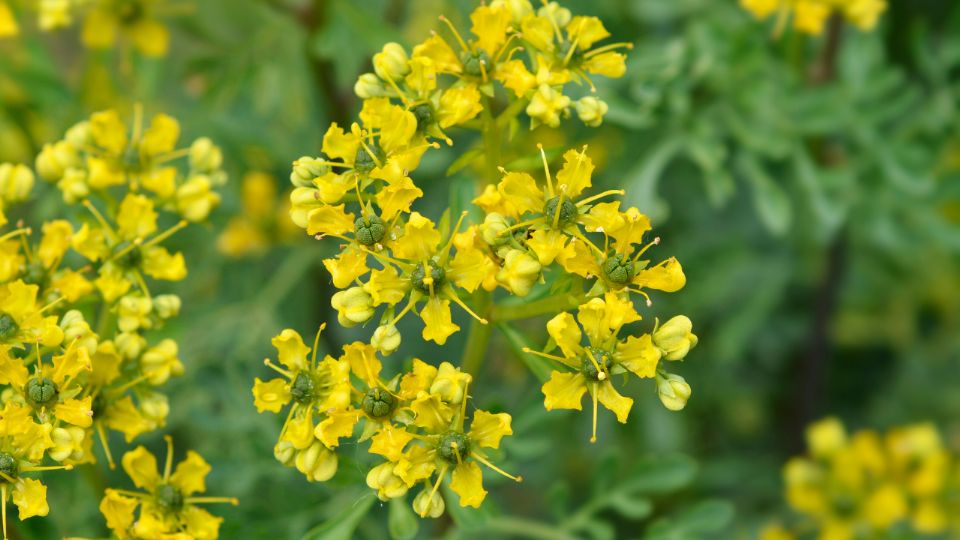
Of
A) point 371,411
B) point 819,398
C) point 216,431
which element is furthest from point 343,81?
point 819,398

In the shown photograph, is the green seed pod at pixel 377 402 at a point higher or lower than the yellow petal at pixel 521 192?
lower

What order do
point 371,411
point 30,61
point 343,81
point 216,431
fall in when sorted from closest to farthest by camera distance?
1. point 371,411
2. point 216,431
3. point 343,81
4. point 30,61

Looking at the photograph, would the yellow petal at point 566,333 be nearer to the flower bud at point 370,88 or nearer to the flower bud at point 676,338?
the flower bud at point 676,338

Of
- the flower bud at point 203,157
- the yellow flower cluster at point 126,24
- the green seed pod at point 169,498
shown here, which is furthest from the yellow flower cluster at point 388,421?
the yellow flower cluster at point 126,24

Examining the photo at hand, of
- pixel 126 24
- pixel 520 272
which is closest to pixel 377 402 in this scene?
pixel 520 272

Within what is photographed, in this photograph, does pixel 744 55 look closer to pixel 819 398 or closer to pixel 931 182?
pixel 931 182

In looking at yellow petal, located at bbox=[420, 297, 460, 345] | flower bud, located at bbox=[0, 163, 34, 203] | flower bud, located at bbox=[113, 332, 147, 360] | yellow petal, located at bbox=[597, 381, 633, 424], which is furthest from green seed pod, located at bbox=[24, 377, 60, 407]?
yellow petal, located at bbox=[597, 381, 633, 424]
